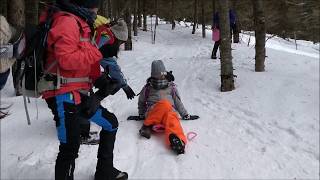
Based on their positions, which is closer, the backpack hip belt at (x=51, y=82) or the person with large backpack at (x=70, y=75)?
the person with large backpack at (x=70, y=75)

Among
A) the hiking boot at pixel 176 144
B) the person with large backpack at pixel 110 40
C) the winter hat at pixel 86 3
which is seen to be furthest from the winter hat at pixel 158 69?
the winter hat at pixel 86 3

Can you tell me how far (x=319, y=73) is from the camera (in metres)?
8.61

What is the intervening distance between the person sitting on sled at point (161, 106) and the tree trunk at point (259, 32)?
3314 millimetres

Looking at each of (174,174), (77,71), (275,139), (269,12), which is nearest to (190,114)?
(275,139)

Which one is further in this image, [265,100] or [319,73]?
[319,73]

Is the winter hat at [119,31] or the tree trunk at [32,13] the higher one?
the tree trunk at [32,13]

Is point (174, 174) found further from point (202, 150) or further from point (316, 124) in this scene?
point (316, 124)

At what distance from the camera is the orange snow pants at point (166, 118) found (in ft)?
18.5

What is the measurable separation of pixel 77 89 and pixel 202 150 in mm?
2423

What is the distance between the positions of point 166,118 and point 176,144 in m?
0.67

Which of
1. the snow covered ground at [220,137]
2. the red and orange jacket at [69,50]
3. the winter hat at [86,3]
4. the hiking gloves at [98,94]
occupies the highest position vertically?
the winter hat at [86,3]

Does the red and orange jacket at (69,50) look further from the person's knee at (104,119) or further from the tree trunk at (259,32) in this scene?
the tree trunk at (259,32)

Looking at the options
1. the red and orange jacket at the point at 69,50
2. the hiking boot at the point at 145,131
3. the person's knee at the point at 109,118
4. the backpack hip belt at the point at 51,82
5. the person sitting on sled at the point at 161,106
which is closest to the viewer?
the red and orange jacket at the point at 69,50

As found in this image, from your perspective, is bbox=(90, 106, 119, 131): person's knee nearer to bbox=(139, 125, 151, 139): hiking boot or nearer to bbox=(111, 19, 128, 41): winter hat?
bbox=(111, 19, 128, 41): winter hat
